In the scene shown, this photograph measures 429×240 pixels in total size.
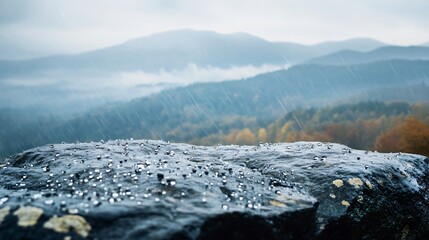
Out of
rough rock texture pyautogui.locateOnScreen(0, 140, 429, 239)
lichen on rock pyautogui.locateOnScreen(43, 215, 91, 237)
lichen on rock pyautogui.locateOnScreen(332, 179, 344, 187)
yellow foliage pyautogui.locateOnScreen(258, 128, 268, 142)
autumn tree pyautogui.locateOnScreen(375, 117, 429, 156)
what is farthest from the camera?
yellow foliage pyautogui.locateOnScreen(258, 128, 268, 142)

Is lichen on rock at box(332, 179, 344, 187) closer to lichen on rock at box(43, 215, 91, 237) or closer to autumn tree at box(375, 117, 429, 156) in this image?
lichen on rock at box(43, 215, 91, 237)

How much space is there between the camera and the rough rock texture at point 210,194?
4.39 meters

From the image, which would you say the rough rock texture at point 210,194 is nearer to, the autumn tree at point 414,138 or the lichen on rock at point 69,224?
the lichen on rock at point 69,224

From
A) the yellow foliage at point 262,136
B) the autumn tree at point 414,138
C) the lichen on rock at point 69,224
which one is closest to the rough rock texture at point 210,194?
the lichen on rock at point 69,224

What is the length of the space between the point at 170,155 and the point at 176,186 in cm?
260

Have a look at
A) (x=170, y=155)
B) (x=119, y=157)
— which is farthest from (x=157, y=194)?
(x=170, y=155)

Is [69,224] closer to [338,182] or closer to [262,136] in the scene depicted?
[338,182]

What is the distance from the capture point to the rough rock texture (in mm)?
4395

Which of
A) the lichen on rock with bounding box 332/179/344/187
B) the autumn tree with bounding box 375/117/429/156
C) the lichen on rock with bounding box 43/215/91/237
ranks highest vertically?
the lichen on rock with bounding box 43/215/91/237

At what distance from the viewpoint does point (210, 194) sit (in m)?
5.38

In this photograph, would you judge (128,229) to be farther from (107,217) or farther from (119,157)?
(119,157)

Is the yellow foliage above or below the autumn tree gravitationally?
below

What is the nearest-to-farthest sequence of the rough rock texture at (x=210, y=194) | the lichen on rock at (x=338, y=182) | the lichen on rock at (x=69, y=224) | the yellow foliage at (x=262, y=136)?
the lichen on rock at (x=69, y=224) → the rough rock texture at (x=210, y=194) → the lichen on rock at (x=338, y=182) → the yellow foliage at (x=262, y=136)

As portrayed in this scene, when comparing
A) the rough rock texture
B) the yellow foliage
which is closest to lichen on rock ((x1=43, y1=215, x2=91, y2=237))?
the rough rock texture
